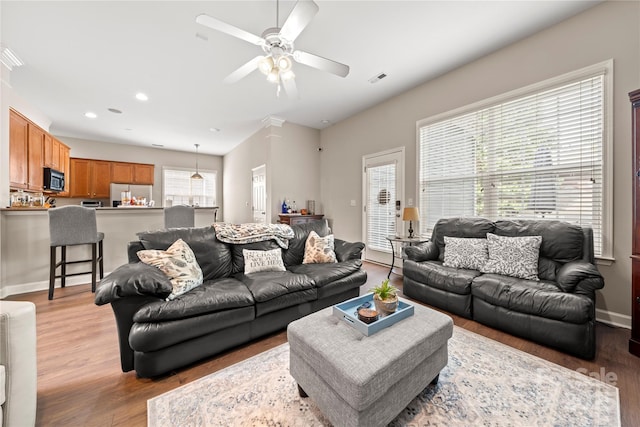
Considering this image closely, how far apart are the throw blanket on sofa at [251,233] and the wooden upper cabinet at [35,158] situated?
12.4ft

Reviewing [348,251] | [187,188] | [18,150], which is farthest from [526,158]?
[187,188]

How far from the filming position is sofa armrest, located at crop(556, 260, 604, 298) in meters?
1.89

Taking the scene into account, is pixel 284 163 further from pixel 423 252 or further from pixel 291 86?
pixel 423 252

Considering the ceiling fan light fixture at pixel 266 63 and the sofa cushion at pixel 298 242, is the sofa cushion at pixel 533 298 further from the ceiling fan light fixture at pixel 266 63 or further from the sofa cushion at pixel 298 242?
the ceiling fan light fixture at pixel 266 63

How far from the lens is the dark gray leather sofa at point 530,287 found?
1836 mm

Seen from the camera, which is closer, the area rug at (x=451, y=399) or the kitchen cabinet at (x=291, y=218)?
the area rug at (x=451, y=399)

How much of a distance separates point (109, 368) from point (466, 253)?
342cm

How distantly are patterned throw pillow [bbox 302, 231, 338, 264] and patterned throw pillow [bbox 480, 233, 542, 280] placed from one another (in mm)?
1678

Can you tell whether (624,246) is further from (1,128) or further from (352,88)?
(1,128)

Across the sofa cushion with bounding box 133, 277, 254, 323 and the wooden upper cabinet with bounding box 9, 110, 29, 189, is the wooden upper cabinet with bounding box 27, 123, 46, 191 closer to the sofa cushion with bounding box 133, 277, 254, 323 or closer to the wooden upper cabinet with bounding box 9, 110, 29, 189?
the wooden upper cabinet with bounding box 9, 110, 29, 189

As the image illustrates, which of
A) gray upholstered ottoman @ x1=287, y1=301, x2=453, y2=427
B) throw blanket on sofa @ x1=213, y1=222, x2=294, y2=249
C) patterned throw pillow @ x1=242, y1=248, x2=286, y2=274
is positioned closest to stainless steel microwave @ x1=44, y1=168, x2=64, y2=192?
throw blanket on sofa @ x1=213, y1=222, x2=294, y2=249

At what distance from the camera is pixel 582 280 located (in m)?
1.92

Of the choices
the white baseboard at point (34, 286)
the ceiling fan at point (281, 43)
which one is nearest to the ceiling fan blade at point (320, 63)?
the ceiling fan at point (281, 43)

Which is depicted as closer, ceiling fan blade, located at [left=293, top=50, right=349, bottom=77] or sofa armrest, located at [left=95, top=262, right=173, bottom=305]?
sofa armrest, located at [left=95, top=262, right=173, bottom=305]
